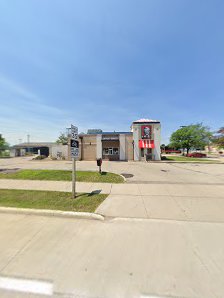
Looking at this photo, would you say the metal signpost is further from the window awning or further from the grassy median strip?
the window awning

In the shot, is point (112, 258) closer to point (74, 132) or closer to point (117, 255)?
point (117, 255)

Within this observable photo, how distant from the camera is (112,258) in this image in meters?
2.79

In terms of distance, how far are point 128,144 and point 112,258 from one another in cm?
2447

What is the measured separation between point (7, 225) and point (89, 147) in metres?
23.7

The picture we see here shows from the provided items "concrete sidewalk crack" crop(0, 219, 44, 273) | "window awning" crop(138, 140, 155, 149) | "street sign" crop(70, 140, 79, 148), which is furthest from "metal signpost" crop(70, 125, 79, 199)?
"window awning" crop(138, 140, 155, 149)

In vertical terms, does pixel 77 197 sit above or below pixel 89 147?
below

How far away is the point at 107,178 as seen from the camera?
380 inches

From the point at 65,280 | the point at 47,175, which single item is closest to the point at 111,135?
the point at 47,175

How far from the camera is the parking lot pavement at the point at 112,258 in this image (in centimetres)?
218

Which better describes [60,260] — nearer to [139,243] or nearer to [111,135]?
[139,243]

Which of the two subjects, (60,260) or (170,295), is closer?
(170,295)

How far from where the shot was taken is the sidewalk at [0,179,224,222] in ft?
15.3

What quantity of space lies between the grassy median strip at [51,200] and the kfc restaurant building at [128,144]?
67.3 feet

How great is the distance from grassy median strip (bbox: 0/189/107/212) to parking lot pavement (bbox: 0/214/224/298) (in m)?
0.90
